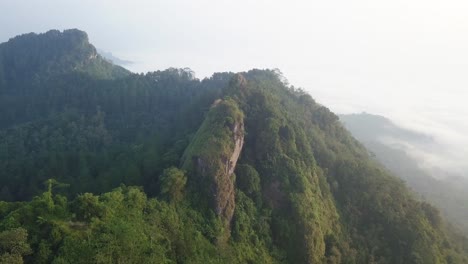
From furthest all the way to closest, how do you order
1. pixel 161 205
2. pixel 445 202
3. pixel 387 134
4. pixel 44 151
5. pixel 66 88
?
pixel 387 134 < pixel 445 202 < pixel 66 88 < pixel 44 151 < pixel 161 205

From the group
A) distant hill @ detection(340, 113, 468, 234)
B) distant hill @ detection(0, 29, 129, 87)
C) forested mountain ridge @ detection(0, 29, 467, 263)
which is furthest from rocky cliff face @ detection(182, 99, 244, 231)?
distant hill @ detection(0, 29, 129, 87)

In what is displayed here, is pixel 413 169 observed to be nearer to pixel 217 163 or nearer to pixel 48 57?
pixel 217 163

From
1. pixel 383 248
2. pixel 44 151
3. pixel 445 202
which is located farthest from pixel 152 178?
pixel 445 202

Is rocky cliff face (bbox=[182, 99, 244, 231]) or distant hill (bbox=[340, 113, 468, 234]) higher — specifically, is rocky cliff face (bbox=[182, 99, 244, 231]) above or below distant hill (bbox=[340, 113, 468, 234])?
above

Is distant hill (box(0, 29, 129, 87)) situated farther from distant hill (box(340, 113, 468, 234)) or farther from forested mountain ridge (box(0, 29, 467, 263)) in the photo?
distant hill (box(340, 113, 468, 234))

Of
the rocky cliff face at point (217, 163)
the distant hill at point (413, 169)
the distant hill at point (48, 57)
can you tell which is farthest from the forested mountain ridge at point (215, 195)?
the distant hill at point (413, 169)

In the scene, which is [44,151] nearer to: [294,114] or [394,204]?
[294,114]
